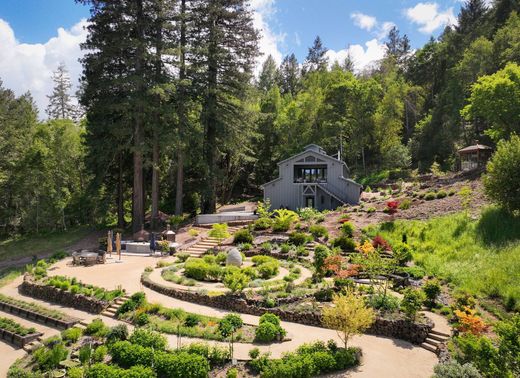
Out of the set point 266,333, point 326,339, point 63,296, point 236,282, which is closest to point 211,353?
point 266,333

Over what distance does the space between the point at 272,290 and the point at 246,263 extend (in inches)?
254

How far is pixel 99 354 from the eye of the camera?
1376 centimetres

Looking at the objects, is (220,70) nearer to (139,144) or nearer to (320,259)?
(139,144)

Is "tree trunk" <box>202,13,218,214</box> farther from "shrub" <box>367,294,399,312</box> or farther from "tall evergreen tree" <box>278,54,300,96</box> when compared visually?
"tall evergreen tree" <box>278,54,300,96</box>

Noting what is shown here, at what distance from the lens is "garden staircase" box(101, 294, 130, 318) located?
708 inches

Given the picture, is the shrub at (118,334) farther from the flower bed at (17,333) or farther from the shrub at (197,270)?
the shrub at (197,270)

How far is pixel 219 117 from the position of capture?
37.4 meters

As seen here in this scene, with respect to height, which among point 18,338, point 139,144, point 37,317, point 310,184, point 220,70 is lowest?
point 18,338

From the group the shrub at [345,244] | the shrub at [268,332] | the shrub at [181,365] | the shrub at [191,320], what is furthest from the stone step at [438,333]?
the shrub at [345,244]

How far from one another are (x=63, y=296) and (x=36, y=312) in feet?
5.35

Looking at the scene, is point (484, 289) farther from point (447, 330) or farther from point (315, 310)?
point (315, 310)

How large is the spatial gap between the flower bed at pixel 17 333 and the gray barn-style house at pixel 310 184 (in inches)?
1025

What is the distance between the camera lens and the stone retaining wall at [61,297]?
61.5 feet

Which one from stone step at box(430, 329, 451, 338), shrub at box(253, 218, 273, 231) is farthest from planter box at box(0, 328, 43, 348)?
shrub at box(253, 218, 273, 231)
